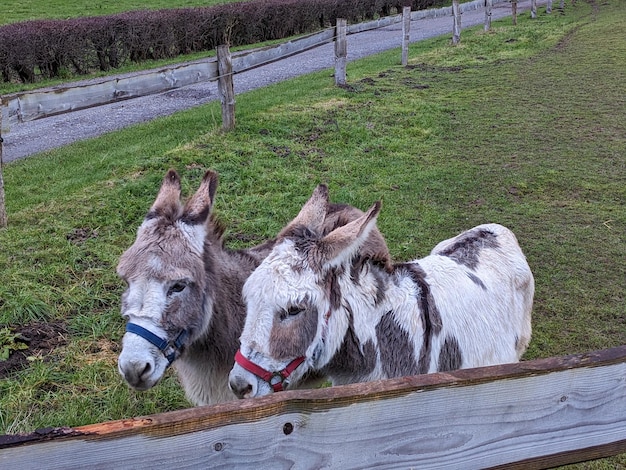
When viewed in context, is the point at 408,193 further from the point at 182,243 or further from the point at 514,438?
the point at 514,438

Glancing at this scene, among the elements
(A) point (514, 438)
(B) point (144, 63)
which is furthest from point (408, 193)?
(B) point (144, 63)

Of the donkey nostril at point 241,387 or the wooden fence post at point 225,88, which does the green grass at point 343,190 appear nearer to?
the wooden fence post at point 225,88

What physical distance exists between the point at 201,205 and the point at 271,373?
1.22 m

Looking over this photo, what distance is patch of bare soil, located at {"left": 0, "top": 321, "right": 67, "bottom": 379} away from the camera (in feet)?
13.7

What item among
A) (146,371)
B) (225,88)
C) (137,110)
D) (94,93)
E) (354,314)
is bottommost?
(146,371)

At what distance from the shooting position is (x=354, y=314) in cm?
270

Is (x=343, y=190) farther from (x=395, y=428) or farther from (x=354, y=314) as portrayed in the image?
(x=395, y=428)

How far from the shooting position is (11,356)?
4.27m

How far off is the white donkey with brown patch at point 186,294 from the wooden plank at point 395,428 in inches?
51.4

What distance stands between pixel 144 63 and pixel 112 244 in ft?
49.0

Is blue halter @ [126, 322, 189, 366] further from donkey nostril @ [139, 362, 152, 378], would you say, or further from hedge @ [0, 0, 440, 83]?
hedge @ [0, 0, 440, 83]

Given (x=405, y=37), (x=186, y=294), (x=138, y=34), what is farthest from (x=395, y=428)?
(x=138, y=34)

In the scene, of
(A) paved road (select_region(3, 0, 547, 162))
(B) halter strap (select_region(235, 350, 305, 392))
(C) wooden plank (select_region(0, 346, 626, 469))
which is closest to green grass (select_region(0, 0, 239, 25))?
(A) paved road (select_region(3, 0, 547, 162))

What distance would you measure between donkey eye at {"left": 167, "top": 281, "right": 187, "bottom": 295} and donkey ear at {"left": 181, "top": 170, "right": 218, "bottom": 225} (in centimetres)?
42
